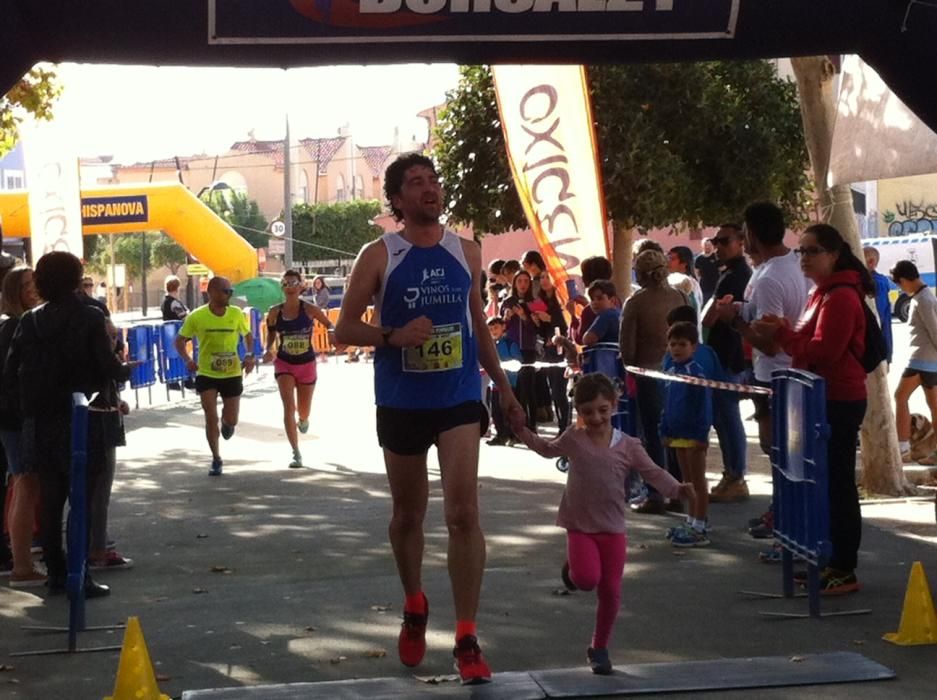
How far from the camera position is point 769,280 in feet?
33.4

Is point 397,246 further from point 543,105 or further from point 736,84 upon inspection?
point 736,84

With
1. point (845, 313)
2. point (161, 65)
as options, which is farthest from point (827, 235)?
point (161, 65)

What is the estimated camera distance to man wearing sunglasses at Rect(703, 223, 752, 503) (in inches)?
460

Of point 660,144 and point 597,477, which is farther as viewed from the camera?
point 660,144

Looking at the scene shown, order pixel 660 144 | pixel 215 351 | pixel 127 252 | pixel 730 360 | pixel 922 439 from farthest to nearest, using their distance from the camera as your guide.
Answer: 1. pixel 127 252
2. pixel 660 144
3. pixel 215 351
4. pixel 922 439
5. pixel 730 360

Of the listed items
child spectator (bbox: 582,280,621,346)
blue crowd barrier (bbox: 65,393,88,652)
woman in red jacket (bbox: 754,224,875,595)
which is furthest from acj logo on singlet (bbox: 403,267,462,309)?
child spectator (bbox: 582,280,621,346)

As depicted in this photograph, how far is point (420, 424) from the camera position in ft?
22.9

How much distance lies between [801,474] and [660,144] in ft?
43.4

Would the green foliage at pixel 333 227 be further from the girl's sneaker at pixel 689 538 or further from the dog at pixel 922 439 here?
the girl's sneaker at pixel 689 538

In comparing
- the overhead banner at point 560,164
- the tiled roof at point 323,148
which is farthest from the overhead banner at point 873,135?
the tiled roof at point 323,148

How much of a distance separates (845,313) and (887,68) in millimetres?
1175

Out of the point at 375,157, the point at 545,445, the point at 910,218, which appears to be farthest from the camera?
the point at 375,157

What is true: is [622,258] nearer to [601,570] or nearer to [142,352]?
[142,352]

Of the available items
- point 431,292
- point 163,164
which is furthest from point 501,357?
point 163,164
